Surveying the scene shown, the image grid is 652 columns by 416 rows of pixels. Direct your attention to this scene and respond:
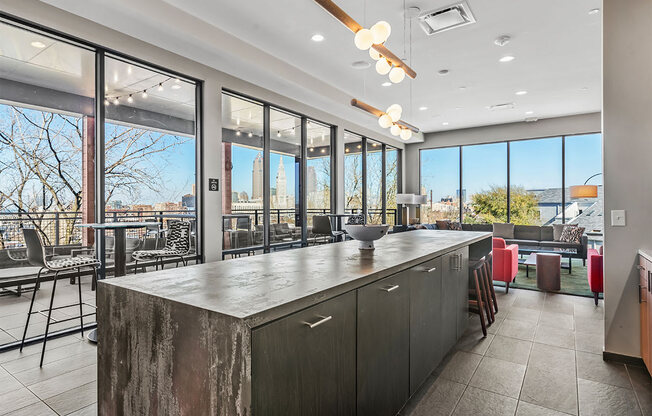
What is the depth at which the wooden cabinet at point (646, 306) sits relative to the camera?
2.26m

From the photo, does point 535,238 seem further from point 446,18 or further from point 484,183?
point 446,18

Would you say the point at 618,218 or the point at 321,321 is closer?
the point at 321,321

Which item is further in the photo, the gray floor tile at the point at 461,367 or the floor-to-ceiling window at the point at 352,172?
the floor-to-ceiling window at the point at 352,172

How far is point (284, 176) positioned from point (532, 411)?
478 centimetres

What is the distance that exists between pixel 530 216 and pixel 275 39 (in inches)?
304

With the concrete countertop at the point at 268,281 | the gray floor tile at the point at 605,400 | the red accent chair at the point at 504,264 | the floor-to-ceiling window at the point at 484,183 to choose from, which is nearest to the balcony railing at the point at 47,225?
the concrete countertop at the point at 268,281

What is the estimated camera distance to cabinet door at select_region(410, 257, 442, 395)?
77.8 inches

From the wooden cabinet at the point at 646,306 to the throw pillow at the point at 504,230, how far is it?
6.01m

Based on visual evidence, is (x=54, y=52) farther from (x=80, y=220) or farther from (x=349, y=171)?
(x=349, y=171)

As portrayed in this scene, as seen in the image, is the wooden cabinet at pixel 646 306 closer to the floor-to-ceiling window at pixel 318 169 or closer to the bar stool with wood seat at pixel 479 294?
the bar stool with wood seat at pixel 479 294

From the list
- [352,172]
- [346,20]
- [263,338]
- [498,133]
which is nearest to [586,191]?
[498,133]

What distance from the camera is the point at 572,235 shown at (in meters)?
6.98

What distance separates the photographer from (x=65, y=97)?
3.55 metres

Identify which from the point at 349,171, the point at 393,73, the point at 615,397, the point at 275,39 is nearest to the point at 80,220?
the point at 275,39
